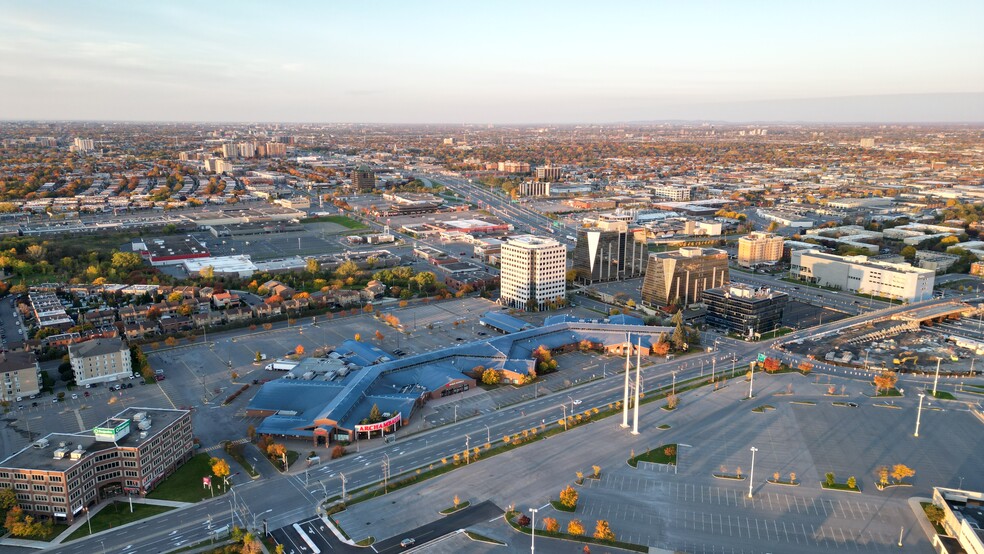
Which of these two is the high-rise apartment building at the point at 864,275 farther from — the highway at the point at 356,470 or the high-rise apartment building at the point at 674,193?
the high-rise apartment building at the point at 674,193

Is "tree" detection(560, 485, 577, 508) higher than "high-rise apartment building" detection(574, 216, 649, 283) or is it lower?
lower

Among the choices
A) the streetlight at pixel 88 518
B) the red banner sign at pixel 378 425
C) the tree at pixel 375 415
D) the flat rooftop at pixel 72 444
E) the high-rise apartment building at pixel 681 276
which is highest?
the high-rise apartment building at pixel 681 276

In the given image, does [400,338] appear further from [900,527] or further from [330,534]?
[900,527]

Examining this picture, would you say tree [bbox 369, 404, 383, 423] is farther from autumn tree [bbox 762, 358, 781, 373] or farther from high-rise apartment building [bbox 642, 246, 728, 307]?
high-rise apartment building [bbox 642, 246, 728, 307]

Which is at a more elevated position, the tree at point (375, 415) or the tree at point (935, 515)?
the tree at point (375, 415)

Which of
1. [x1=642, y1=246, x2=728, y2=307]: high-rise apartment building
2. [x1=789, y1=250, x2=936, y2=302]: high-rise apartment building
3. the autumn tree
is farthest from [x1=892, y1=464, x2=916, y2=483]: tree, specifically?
[x1=789, y1=250, x2=936, y2=302]: high-rise apartment building

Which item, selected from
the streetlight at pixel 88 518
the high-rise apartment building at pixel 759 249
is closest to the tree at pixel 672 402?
the streetlight at pixel 88 518

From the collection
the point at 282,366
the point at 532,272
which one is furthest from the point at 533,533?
the point at 532,272
